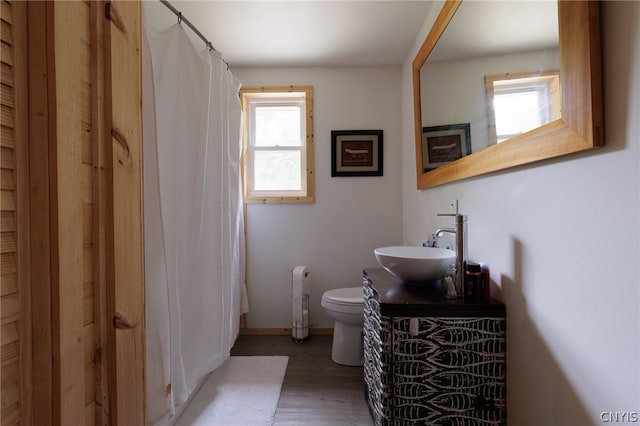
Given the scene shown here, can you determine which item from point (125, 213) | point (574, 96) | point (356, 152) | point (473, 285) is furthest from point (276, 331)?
point (574, 96)

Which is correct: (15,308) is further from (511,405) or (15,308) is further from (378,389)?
(511,405)

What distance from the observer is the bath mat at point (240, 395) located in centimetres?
149

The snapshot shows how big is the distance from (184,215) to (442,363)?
4.13 ft

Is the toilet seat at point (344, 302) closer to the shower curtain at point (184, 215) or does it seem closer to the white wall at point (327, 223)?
the white wall at point (327, 223)

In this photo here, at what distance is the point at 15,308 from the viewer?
59 centimetres

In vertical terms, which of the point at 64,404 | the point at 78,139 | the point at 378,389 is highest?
the point at 78,139

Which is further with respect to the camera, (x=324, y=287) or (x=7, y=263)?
(x=324, y=287)

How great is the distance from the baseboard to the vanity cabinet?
1.43m

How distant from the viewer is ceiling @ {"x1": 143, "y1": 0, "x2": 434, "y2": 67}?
171cm

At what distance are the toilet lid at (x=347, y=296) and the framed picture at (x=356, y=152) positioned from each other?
1.00 metres

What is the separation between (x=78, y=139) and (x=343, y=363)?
1.93 metres

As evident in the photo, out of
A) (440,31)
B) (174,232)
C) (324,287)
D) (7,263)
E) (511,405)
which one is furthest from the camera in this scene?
(324,287)

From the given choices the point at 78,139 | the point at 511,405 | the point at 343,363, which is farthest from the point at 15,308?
the point at 343,363

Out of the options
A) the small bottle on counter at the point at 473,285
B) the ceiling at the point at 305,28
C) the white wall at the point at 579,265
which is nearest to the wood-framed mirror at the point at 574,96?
the white wall at the point at 579,265
